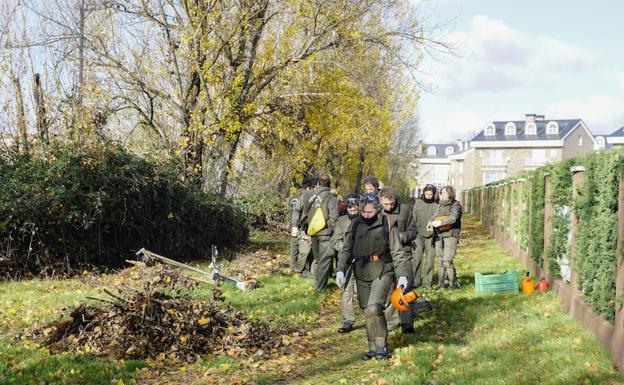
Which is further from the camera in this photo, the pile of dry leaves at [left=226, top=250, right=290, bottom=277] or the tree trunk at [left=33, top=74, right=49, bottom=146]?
the tree trunk at [left=33, top=74, right=49, bottom=146]

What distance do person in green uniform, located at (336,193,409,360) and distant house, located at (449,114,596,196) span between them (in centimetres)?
7688

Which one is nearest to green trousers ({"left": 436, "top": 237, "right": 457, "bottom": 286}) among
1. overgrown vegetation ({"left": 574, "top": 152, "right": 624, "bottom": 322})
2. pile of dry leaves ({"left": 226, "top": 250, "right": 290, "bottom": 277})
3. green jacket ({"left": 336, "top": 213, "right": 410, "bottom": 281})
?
overgrown vegetation ({"left": 574, "top": 152, "right": 624, "bottom": 322})

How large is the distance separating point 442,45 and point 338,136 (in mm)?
5735

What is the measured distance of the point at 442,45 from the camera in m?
20.6

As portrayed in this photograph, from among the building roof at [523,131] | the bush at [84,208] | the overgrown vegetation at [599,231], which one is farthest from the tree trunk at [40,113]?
the building roof at [523,131]

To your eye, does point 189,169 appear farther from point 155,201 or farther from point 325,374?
point 325,374

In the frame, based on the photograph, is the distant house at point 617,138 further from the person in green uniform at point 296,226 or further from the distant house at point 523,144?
the person in green uniform at point 296,226

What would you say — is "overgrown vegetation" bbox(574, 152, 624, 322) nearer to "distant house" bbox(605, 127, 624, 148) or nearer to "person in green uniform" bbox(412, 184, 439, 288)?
"person in green uniform" bbox(412, 184, 439, 288)

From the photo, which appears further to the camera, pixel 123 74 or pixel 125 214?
pixel 123 74

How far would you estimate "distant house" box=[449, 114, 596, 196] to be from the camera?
8231 cm

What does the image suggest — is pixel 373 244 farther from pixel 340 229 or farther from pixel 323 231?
pixel 323 231

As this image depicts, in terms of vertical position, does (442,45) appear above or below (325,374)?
above

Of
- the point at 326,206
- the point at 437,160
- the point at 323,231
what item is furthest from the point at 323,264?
the point at 437,160

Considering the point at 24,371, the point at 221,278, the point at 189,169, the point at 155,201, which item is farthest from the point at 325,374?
the point at 189,169
